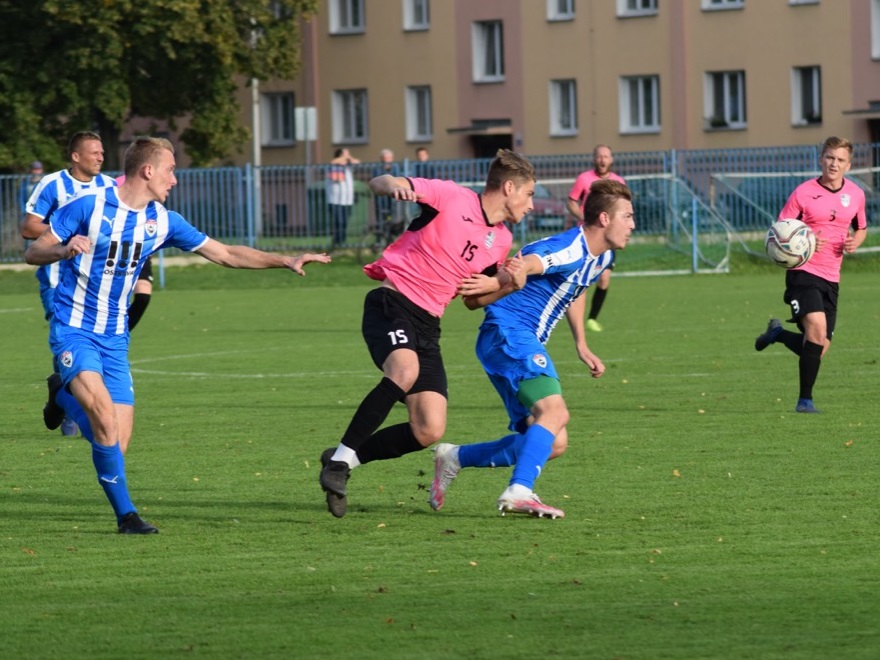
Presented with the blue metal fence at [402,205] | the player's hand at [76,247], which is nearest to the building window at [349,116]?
the blue metal fence at [402,205]

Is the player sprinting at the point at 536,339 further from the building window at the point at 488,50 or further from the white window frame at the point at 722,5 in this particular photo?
the building window at the point at 488,50

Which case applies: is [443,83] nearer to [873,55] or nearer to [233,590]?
[873,55]

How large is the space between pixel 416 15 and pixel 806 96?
12.3 metres

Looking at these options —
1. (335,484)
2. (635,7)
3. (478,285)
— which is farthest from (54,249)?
(635,7)

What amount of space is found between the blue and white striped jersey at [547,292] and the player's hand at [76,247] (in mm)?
2063

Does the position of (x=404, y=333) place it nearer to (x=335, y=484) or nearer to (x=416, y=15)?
(x=335, y=484)

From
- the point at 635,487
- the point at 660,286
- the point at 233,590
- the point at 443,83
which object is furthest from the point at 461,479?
the point at 443,83

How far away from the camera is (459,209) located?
8609 mm

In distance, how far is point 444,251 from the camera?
8.63 metres

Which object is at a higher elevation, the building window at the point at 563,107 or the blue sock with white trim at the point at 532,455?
the building window at the point at 563,107

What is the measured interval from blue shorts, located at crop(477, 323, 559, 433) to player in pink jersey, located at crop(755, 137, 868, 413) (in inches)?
173

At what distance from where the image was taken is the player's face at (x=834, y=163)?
12.8m

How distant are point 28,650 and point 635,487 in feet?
13.7

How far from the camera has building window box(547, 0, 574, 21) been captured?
1981 inches
